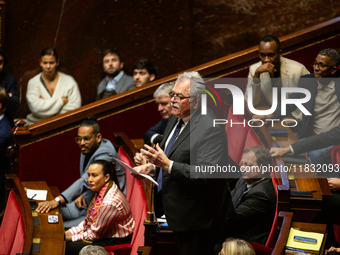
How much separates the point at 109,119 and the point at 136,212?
86 cm

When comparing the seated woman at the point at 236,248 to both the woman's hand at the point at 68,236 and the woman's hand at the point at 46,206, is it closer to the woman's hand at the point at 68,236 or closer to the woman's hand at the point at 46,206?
the woman's hand at the point at 68,236

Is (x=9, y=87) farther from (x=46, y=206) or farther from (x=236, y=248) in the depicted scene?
(x=236, y=248)

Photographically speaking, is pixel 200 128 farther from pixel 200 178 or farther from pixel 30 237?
pixel 30 237

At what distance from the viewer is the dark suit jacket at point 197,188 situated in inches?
60.6

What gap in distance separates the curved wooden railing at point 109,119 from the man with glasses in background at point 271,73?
52 cm

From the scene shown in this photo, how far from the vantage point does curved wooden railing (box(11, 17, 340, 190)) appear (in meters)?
2.64

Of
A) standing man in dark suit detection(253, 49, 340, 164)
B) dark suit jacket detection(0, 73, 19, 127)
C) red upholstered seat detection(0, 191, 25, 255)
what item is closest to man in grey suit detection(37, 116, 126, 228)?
red upholstered seat detection(0, 191, 25, 255)

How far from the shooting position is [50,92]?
3.25m

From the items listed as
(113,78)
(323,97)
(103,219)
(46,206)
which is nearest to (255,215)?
(103,219)

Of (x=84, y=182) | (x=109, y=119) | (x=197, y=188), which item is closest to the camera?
(x=197, y=188)

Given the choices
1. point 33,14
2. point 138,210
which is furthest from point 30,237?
point 33,14

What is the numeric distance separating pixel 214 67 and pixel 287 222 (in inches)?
59.7

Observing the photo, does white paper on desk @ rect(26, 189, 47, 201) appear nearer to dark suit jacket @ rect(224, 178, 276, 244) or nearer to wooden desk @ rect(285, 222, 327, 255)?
dark suit jacket @ rect(224, 178, 276, 244)

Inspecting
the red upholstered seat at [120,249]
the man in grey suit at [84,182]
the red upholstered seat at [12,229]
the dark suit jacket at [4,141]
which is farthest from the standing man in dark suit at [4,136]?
the red upholstered seat at [120,249]
